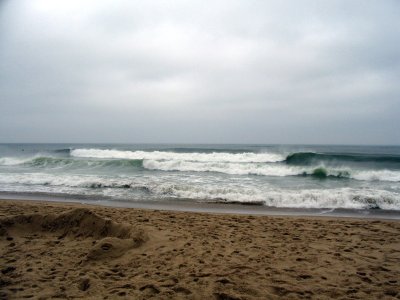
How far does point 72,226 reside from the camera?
5.12 meters

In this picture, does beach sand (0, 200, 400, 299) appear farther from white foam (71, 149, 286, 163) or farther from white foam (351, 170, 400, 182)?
white foam (71, 149, 286, 163)

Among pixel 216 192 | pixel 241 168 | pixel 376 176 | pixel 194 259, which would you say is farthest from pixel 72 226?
pixel 376 176

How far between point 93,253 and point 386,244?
5.32 m

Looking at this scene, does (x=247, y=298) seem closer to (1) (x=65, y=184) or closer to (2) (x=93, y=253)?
(2) (x=93, y=253)

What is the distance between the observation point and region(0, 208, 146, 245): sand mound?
16.0 feet

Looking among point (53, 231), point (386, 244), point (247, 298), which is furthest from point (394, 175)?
point (53, 231)

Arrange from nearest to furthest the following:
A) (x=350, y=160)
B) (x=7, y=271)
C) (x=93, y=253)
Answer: (x=7, y=271), (x=93, y=253), (x=350, y=160)

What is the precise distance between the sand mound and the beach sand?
0.02 metres

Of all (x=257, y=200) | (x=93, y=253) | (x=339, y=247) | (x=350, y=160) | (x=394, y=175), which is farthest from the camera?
(x=350, y=160)

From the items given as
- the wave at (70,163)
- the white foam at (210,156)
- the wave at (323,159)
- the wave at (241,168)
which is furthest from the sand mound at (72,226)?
the wave at (323,159)

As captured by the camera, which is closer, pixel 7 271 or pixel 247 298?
pixel 247 298

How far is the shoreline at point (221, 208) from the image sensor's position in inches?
305

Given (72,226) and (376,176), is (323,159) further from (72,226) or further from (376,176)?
(72,226)

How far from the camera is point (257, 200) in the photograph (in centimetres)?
923
